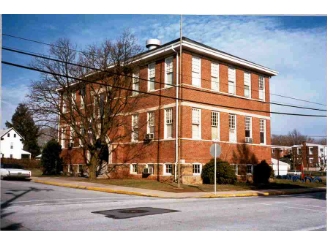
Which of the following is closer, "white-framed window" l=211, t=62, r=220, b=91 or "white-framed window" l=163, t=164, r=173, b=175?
"white-framed window" l=163, t=164, r=173, b=175

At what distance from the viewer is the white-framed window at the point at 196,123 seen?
24763 mm

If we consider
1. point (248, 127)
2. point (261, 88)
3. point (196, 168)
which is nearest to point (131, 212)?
point (196, 168)

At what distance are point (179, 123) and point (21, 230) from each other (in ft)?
52.7

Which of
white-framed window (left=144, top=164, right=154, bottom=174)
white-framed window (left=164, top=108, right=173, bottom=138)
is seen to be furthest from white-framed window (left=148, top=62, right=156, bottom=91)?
white-framed window (left=144, top=164, right=154, bottom=174)

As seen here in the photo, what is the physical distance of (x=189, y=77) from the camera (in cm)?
2433

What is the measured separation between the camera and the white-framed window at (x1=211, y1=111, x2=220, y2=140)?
85.5 feet

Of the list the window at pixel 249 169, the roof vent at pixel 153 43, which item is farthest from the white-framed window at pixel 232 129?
the roof vent at pixel 153 43

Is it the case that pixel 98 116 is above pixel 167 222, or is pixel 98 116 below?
above

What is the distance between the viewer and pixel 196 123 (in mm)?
24891

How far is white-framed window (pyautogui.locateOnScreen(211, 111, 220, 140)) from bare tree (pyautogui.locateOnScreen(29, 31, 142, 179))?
5.93 metres

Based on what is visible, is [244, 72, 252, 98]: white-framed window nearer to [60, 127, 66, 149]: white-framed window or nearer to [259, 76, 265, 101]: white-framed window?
[259, 76, 265, 101]: white-framed window
